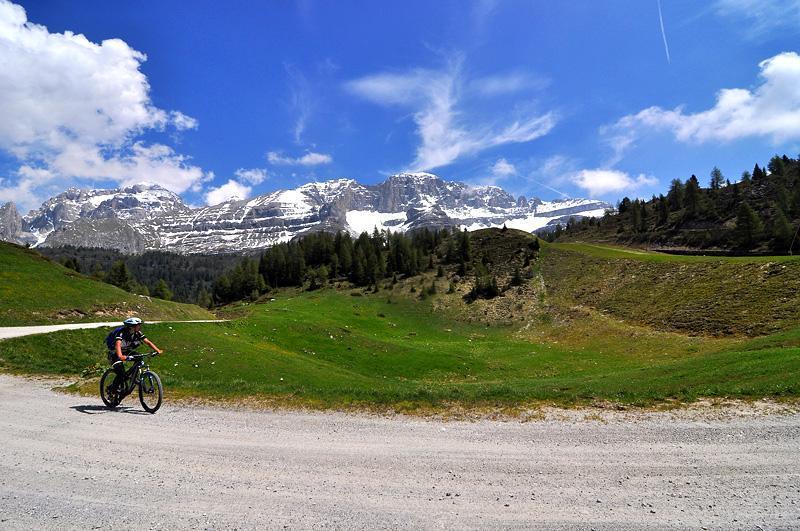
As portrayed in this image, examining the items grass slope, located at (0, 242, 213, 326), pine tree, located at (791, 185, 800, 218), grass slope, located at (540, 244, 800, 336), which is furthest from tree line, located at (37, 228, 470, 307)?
pine tree, located at (791, 185, 800, 218)

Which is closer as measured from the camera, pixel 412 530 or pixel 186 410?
pixel 412 530

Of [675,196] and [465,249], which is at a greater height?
[675,196]

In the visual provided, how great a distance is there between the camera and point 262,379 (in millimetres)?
28625

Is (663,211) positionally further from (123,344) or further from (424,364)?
(123,344)

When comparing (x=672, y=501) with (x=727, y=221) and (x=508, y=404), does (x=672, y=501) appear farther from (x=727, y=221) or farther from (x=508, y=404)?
(x=727, y=221)

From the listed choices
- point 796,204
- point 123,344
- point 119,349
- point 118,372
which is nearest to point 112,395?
point 118,372

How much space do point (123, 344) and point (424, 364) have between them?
35257mm

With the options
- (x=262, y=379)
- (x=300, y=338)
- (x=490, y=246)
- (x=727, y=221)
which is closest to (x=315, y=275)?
(x=490, y=246)

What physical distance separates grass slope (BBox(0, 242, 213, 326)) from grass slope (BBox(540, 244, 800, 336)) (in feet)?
212

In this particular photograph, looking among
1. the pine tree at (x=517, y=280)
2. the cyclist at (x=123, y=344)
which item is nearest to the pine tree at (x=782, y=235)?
the pine tree at (x=517, y=280)

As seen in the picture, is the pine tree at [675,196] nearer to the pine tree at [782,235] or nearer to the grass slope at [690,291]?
the pine tree at [782,235]

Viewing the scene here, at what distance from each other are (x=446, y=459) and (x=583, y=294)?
73835 mm

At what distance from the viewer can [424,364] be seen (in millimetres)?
46594

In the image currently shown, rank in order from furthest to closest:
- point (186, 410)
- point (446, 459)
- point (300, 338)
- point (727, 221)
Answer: point (727, 221) → point (300, 338) → point (186, 410) → point (446, 459)
